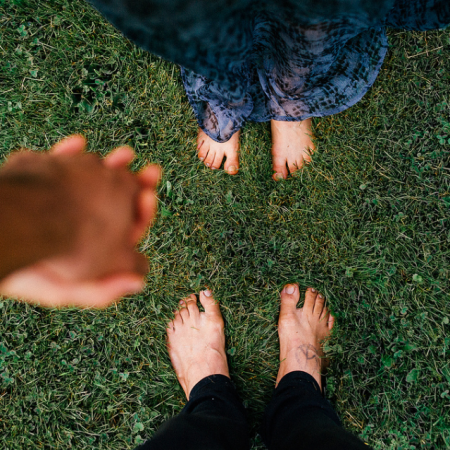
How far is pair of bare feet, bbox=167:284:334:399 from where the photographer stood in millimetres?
2129

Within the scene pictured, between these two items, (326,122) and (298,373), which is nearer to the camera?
(298,373)

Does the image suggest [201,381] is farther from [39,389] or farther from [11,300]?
[11,300]

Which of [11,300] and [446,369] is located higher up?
[446,369]

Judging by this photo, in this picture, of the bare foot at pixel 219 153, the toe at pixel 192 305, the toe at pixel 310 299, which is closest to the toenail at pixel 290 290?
the toe at pixel 310 299

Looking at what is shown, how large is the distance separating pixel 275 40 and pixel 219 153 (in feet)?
3.78

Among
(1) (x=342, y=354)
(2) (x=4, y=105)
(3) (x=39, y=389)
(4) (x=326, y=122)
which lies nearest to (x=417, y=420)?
(1) (x=342, y=354)

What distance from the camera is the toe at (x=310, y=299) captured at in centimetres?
219

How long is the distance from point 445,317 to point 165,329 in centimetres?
181

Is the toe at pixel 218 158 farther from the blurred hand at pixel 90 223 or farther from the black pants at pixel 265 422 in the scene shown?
the black pants at pixel 265 422

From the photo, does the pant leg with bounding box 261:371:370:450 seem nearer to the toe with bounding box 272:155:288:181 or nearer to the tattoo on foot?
the tattoo on foot

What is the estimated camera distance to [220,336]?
87.3 inches

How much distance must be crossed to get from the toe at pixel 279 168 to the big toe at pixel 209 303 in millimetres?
901

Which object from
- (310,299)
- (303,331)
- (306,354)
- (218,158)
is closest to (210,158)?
(218,158)

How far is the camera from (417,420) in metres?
2.05
